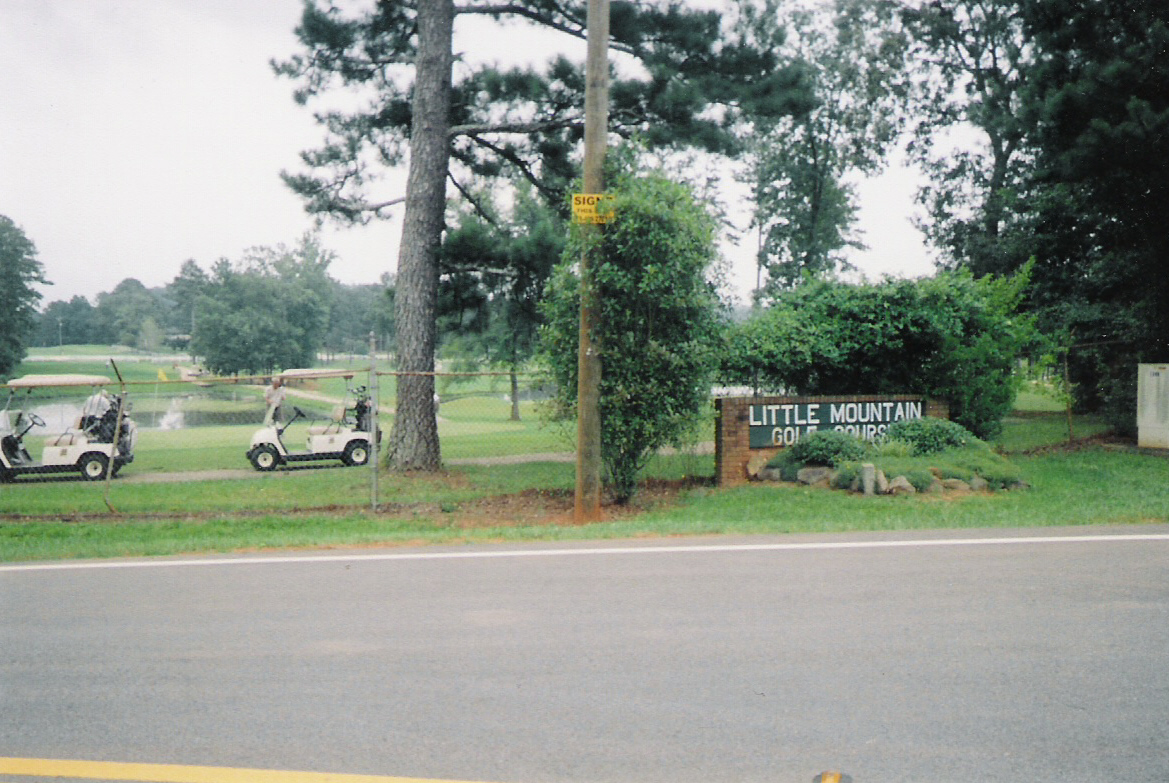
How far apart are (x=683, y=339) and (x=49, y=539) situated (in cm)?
778

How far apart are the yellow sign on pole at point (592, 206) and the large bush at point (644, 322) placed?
0.10 metres

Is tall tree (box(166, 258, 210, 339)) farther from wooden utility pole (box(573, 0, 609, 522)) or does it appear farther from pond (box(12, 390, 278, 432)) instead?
wooden utility pole (box(573, 0, 609, 522))

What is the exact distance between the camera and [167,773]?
3998mm

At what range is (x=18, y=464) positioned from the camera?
597 inches

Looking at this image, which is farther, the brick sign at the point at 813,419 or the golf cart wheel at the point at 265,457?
the golf cart wheel at the point at 265,457

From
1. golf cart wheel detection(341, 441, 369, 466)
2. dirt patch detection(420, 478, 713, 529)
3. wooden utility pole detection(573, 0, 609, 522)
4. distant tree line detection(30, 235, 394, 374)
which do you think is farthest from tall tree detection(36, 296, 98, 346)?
wooden utility pole detection(573, 0, 609, 522)

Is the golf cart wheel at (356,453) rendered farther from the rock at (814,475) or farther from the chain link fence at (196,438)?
the rock at (814,475)

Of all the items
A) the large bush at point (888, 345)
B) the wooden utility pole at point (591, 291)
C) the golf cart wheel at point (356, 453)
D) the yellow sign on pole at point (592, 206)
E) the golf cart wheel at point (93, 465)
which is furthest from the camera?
the golf cart wheel at point (356, 453)

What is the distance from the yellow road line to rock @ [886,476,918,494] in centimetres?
921

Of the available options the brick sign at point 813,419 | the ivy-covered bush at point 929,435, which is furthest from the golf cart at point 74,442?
the ivy-covered bush at point 929,435

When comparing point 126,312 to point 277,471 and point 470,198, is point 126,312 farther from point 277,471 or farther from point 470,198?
point 470,198

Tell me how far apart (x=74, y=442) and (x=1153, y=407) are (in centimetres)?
1794

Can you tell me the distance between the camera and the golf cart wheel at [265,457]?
16906 millimetres

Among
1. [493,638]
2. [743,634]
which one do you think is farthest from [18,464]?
[743,634]
